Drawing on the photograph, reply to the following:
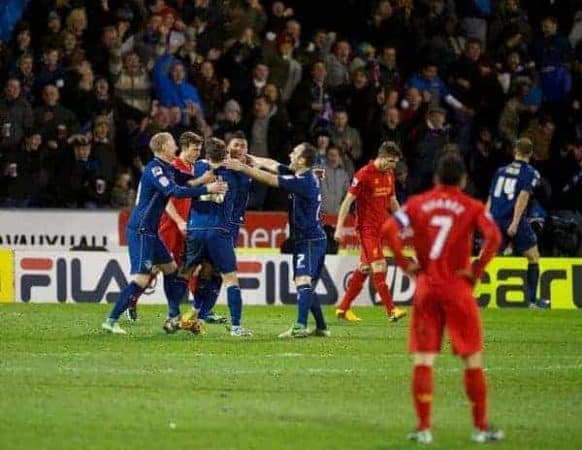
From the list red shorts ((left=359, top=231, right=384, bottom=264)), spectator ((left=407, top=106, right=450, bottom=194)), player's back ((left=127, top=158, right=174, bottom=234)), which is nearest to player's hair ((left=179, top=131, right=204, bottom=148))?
player's back ((left=127, top=158, right=174, bottom=234))

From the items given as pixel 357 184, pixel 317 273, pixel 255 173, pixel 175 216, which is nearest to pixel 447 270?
Answer: pixel 255 173

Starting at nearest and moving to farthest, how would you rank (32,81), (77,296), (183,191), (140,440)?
(140,440)
(183,191)
(77,296)
(32,81)

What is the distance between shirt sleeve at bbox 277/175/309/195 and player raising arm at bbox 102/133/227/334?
1.22m

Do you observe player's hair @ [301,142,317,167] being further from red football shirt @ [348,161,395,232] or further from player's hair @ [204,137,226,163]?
red football shirt @ [348,161,395,232]

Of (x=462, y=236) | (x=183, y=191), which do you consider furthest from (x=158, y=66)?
(x=462, y=236)

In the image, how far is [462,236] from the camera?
34.2 ft

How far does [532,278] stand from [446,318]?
11284mm

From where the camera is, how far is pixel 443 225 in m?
10.4

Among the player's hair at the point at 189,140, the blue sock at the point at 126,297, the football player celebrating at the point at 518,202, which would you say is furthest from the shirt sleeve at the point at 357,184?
the blue sock at the point at 126,297

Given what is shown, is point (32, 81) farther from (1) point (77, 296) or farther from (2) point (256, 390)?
(2) point (256, 390)

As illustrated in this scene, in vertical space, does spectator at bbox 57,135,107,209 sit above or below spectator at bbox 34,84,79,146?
below

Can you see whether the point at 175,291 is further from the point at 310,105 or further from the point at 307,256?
the point at 310,105

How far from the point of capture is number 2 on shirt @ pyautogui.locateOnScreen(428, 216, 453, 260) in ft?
34.1

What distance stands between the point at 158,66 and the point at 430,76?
457 centimetres
